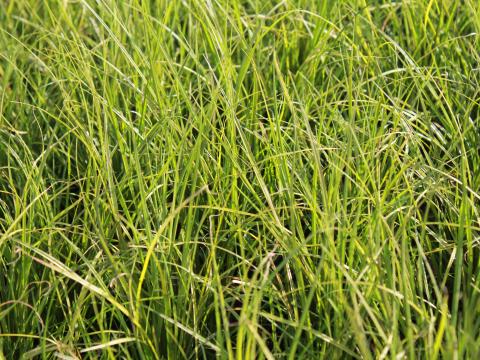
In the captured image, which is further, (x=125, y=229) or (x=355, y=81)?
(x=355, y=81)

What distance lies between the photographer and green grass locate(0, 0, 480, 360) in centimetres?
145

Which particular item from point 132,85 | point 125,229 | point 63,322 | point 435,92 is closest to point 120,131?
point 132,85

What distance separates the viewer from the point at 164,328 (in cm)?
154

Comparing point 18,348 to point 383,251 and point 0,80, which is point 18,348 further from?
point 0,80

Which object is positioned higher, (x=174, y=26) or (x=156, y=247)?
(x=174, y=26)

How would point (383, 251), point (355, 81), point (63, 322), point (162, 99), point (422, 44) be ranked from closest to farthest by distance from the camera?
1. point (383, 251)
2. point (63, 322)
3. point (162, 99)
4. point (355, 81)
5. point (422, 44)

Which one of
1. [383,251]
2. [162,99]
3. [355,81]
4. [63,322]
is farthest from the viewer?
[355,81]

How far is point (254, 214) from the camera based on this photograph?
1.56 m

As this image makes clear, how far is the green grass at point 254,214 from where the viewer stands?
56.9 inches

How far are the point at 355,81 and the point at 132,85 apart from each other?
52cm

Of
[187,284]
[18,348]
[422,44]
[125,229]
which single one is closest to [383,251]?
[187,284]

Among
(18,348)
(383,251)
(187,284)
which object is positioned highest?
(383,251)

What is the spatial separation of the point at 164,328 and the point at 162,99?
22.4 inches

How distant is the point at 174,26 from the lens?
2254mm
